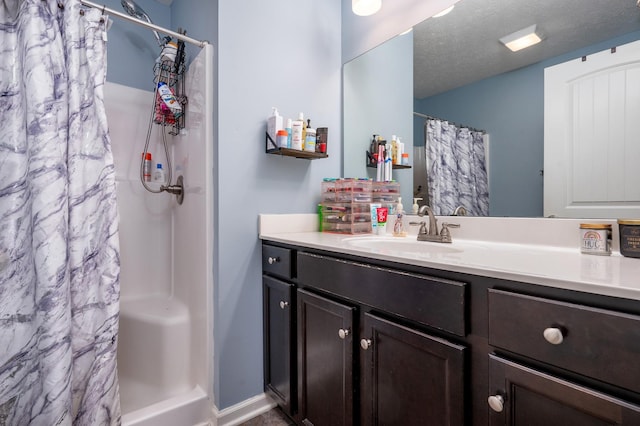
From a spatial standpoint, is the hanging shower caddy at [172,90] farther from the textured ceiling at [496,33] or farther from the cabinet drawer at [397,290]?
the textured ceiling at [496,33]

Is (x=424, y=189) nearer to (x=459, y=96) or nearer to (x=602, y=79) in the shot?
(x=459, y=96)

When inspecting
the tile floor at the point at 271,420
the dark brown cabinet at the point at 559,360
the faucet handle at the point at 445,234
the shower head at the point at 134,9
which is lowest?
the tile floor at the point at 271,420

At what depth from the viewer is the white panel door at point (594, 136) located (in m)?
0.98

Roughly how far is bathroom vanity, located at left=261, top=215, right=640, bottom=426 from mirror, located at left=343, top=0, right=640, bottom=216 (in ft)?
1.10

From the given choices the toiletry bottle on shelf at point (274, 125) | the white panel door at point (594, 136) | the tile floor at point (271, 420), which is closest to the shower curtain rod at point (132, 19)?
the toiletry bottle on shelf at point (274, 125)

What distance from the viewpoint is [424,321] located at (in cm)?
82

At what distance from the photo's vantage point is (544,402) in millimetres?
612

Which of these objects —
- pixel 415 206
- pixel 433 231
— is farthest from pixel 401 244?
pixel 415 206

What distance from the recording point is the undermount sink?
1255 mm

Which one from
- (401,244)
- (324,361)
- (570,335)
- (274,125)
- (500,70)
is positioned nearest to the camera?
(570,335)

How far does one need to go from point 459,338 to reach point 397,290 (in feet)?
0.65


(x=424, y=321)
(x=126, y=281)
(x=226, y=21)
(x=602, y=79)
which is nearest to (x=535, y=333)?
(x=424, y=321)

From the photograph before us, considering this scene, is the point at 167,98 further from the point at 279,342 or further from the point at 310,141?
the point at 279,342

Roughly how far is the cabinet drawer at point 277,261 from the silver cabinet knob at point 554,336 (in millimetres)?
939
